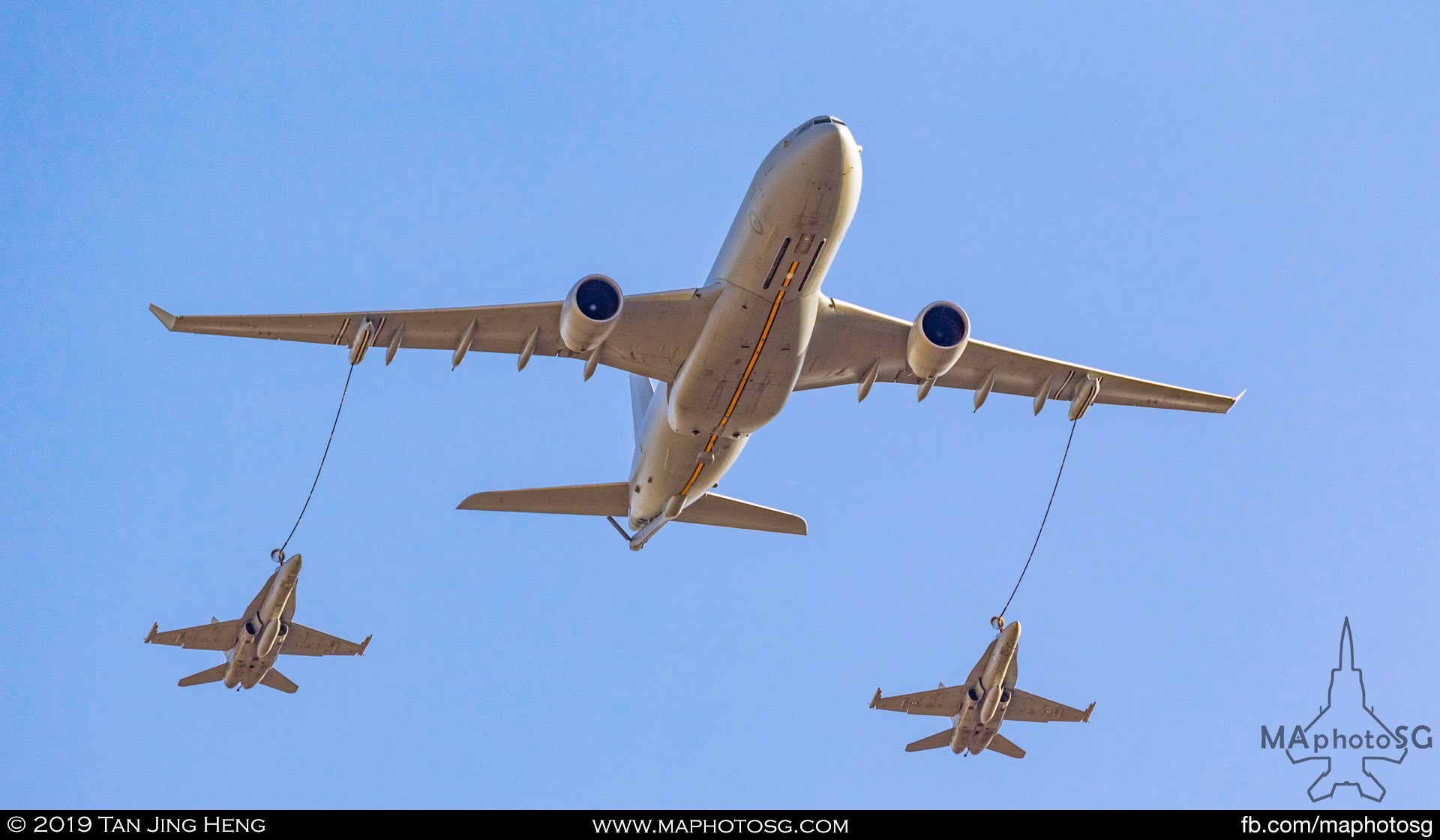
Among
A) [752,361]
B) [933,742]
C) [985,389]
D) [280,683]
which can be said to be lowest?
[280,683]

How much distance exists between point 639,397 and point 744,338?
7263 mm

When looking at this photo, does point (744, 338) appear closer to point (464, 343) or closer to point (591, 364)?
point (591, 364)

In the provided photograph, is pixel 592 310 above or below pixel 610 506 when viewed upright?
above

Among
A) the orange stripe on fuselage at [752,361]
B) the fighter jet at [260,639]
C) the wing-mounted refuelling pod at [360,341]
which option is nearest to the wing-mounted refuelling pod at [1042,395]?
the orange stripe on fuselage at [752,361]

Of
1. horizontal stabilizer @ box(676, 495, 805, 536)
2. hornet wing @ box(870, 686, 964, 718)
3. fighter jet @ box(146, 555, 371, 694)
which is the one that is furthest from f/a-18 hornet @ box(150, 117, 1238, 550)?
hornet wing @ box(870, 686, 964, 718)

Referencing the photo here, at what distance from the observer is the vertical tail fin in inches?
1200

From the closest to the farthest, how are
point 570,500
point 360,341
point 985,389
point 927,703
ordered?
1. point 360,341
2. point 985,389
3. point 570,500
4. point 927,703

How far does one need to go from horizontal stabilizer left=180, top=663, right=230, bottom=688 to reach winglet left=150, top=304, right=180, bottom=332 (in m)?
13.4

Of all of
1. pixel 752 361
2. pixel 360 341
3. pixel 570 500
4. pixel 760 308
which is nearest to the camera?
pixel 760 308

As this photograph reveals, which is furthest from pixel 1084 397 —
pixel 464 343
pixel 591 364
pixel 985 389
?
pixel 464 343

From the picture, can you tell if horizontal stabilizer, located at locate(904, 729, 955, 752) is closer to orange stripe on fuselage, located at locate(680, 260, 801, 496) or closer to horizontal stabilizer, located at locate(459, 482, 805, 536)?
horizontal stabilizer, located at locate(459, 482, 805, 536)

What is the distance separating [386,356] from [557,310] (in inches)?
137

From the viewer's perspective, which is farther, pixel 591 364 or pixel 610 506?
pixel 610 506

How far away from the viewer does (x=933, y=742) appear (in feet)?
119
